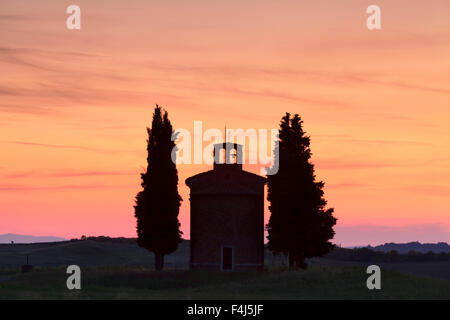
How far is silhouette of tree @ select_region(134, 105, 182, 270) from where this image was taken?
69.2 metres

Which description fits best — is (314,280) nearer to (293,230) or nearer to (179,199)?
(293,230)

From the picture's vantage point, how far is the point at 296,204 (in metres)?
67.7

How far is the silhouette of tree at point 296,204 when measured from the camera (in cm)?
6769

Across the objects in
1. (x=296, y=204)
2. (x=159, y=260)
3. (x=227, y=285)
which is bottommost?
(x=227, y=285)

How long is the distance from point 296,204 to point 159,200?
1151cm

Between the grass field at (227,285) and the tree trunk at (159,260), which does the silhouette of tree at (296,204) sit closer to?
the grass field at (227,285)

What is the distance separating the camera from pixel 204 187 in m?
68.3

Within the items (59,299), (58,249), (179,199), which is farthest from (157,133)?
(58,249)

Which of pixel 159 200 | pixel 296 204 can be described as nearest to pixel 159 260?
pixel 159 200

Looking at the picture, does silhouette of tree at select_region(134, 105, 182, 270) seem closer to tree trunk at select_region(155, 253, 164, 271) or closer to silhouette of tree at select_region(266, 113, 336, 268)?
tree trunk at select_region(155, 253, 164, 271)

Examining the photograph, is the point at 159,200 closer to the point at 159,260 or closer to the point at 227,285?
the point at 159,260

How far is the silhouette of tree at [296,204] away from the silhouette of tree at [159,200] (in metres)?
8.12

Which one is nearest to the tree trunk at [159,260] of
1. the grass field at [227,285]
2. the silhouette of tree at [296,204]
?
the grass field at [227,285]

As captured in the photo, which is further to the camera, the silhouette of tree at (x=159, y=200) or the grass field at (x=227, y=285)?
the silhouette of tree at (x=159, y=200)
